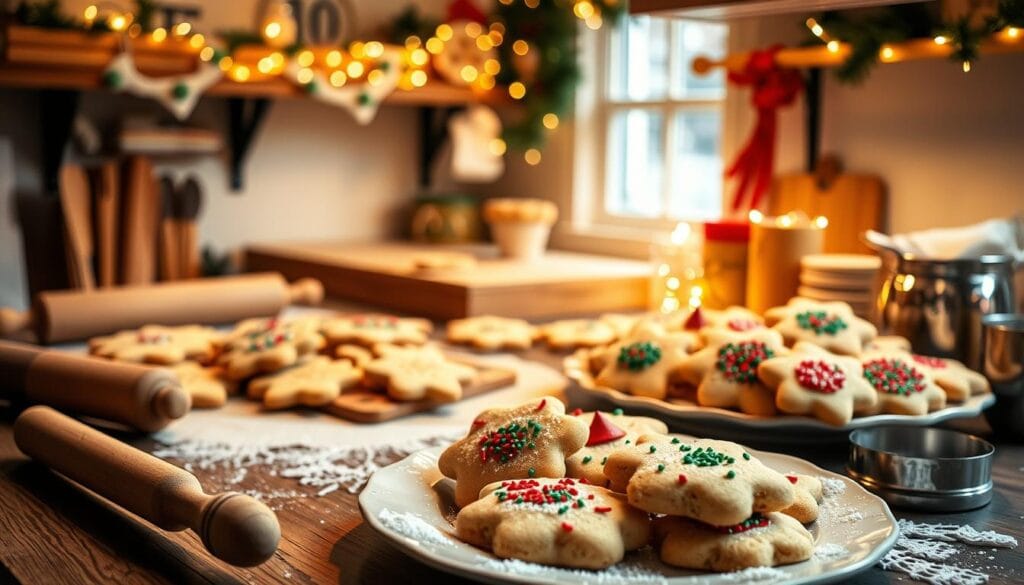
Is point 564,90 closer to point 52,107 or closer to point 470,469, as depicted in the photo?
point 52,107

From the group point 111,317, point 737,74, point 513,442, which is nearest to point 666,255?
point 737,74

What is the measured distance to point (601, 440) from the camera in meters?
1.15

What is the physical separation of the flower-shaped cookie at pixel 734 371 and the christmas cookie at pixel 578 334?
568 mm

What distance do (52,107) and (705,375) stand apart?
6.66 ft

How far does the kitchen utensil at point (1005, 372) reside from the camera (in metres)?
1.44

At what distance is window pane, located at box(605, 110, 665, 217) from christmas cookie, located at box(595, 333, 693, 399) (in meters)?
1.61

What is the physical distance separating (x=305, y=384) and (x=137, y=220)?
1362 mm

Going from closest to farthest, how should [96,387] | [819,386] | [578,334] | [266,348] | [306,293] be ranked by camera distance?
[819,386], [96,387], [266,348], [578,334], [306,293]

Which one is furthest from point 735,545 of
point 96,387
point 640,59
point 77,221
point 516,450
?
point 640,59

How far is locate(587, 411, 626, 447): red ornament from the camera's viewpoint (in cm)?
115

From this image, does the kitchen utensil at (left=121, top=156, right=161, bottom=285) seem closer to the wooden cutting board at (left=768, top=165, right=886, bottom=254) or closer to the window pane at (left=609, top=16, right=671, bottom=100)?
the window pane at (left=609, top=16, right=671, bottom=100)

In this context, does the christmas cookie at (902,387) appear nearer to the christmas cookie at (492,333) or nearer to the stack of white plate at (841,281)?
the stack of white plate at (841,281)

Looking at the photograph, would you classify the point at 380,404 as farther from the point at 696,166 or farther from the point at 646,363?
the point at 696,166

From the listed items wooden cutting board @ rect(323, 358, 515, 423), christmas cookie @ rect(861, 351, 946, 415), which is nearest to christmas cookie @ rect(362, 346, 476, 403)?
wooden cutting board @ rect(323, 358, 515, 423)
